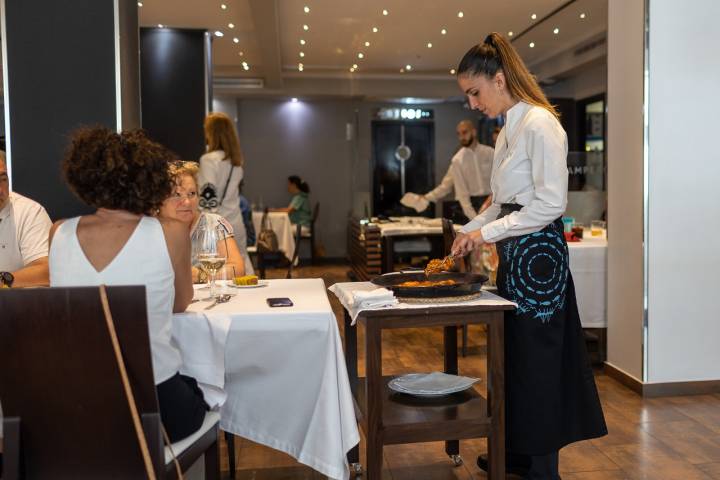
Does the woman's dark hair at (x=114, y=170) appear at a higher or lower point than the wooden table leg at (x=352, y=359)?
higher

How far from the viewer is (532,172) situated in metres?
2.58

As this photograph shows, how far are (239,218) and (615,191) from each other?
272cm

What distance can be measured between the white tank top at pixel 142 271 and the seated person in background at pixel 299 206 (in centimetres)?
937

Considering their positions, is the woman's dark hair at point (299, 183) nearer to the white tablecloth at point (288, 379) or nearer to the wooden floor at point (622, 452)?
the wooden floor at point (622, 452)

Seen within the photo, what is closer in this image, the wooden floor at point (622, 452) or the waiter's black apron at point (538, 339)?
the waiter's black apron at point (538, 339)

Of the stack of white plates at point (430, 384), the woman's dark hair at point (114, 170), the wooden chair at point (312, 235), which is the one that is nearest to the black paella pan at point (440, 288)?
the stack of white plates at point (430, 384)

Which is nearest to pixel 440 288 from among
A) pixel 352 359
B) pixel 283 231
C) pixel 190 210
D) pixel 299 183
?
pixel 352 359

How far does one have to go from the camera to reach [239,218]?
5676mm

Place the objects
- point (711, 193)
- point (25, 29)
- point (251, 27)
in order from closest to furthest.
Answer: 1. point (25, 29)
2. point (711, 193)
3. point (251, 27)

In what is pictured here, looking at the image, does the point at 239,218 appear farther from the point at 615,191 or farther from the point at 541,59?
the point at 541,59

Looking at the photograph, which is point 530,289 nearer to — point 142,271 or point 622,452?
point 622,452

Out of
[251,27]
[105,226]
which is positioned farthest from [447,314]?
[251,27]

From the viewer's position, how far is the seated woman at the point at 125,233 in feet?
6.16

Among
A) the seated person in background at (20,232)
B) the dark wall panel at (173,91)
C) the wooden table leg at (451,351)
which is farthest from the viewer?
the dark wall panel at (173,91)
